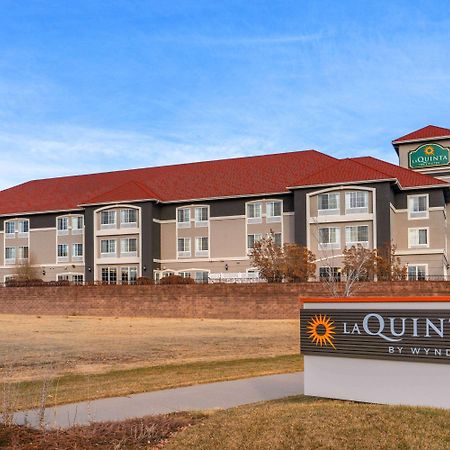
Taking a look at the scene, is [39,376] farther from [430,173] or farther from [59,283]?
[430,173]

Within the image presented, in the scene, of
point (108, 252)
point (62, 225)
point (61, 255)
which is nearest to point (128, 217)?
point (108, 252)

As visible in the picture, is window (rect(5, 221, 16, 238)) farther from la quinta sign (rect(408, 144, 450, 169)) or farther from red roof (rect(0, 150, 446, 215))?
la quinta sign (rect(408, 144, 450, 169))

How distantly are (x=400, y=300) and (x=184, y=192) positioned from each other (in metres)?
49.3

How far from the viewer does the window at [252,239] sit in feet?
184

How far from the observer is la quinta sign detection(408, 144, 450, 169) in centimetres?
5631

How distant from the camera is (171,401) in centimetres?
1238

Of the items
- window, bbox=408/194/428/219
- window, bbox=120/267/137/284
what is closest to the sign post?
window, bbox=408/194/428/219

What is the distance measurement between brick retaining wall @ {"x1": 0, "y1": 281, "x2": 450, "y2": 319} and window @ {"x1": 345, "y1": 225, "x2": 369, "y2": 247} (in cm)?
982

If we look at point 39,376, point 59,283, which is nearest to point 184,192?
point 59,283

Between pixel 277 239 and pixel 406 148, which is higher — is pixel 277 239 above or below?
below

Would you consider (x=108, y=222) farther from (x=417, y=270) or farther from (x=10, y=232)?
(x=417, y=270)

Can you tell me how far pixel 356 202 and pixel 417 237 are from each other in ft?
18.5

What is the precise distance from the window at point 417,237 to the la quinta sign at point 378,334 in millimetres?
42682

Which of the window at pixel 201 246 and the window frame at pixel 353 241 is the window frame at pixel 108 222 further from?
the window frame at pixel 353 241
